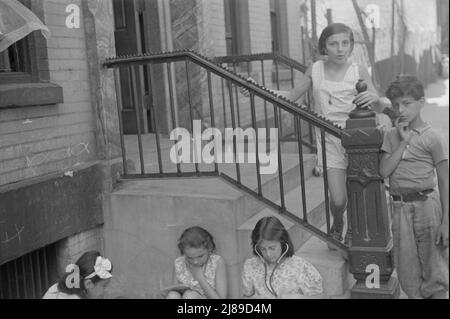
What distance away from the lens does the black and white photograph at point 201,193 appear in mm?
3002

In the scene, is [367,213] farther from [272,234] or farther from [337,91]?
[337,91]

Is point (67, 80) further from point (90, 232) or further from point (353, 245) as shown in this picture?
point (353, 245)

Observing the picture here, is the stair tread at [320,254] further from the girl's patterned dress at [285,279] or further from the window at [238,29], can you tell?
the window at [238,29]

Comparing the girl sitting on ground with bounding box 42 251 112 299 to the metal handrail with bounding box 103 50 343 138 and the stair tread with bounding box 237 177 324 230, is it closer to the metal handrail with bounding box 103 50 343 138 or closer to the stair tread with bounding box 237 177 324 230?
the stair tread with bounding box 237 177 324 230

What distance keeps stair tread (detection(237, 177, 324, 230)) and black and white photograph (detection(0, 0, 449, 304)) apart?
0.06ft

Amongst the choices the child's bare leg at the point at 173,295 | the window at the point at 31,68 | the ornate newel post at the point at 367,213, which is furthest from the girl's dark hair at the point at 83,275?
the ornate newel post at the point at 367,213

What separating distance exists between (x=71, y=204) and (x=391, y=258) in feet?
6.74

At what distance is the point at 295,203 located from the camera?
4125 mm

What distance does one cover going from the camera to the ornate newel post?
3139mm

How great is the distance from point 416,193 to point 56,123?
2282mm

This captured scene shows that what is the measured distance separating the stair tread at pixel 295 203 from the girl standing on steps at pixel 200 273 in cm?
43

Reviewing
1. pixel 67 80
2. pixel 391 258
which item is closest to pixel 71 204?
pixel 67 80

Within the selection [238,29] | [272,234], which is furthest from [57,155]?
[238,29]

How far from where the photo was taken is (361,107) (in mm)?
3164
